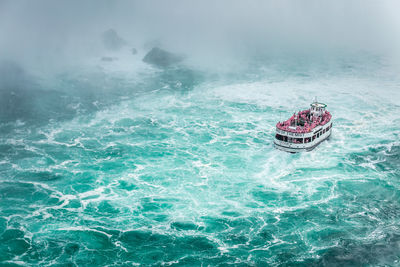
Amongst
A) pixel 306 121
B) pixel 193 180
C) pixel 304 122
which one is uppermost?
pixel 306 121

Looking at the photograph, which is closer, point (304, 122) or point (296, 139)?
point (296, 139)

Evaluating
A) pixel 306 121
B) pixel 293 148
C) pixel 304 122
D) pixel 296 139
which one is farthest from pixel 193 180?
pixel 306 121

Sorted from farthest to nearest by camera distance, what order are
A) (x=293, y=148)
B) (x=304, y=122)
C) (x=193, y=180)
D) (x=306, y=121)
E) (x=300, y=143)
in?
(x=306, y=121) → (x=304, y=122) → (x=293, y=148) → (x=300, y=143) → (x=193, y=180)

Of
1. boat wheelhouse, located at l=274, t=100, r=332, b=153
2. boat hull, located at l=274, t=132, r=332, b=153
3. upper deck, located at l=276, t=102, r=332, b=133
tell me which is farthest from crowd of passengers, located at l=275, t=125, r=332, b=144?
upper deck, located at l=276, t=102, r=332, b=133

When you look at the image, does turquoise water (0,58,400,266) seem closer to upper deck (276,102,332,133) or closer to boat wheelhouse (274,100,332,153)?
boat wheelhouse (274,100,332,153)

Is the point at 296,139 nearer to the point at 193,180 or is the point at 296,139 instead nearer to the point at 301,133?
the point at 301,133

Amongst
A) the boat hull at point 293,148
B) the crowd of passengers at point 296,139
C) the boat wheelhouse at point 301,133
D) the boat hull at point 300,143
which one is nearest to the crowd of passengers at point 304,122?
the boat wheelhouse at point 301,133
